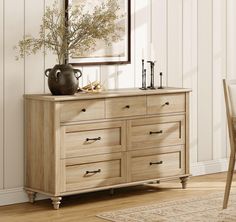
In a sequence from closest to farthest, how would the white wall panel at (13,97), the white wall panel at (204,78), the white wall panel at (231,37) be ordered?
the white wall panel at (13,97)
the white wall panel at (204,78)
the white wall panel at (231,37)

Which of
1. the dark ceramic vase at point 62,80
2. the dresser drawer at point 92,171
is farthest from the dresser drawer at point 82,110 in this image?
the dresser drawer at point 92,171

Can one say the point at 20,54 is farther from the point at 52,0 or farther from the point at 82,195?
the point at 82,195

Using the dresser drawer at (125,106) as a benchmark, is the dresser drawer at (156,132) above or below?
below

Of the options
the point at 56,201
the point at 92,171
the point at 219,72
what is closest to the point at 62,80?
the point at 92,171

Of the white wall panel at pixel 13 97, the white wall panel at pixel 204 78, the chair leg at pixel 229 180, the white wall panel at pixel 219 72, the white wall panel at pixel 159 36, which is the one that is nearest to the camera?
the chair leg at pixel 229 180

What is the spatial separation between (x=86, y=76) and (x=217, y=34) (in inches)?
59.2

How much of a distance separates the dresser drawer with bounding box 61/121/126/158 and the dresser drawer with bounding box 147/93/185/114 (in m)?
0.30

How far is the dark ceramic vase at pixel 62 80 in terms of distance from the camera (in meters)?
5.25

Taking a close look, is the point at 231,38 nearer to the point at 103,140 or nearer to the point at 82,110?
the point at 103,140

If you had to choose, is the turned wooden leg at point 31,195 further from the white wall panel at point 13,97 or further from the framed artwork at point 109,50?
the framed artwork at point 109,50

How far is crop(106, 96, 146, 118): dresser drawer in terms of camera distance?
5449 millimetres

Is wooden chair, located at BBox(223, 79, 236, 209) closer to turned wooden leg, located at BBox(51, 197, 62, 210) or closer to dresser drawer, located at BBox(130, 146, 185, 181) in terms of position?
dresser drawer, located at BBox(130, 146, 185, 181)

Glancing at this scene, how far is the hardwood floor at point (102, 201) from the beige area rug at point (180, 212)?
0.15 meters

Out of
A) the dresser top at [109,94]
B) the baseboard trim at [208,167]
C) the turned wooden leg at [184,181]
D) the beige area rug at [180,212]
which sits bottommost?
the beige area rug at [180,212]
